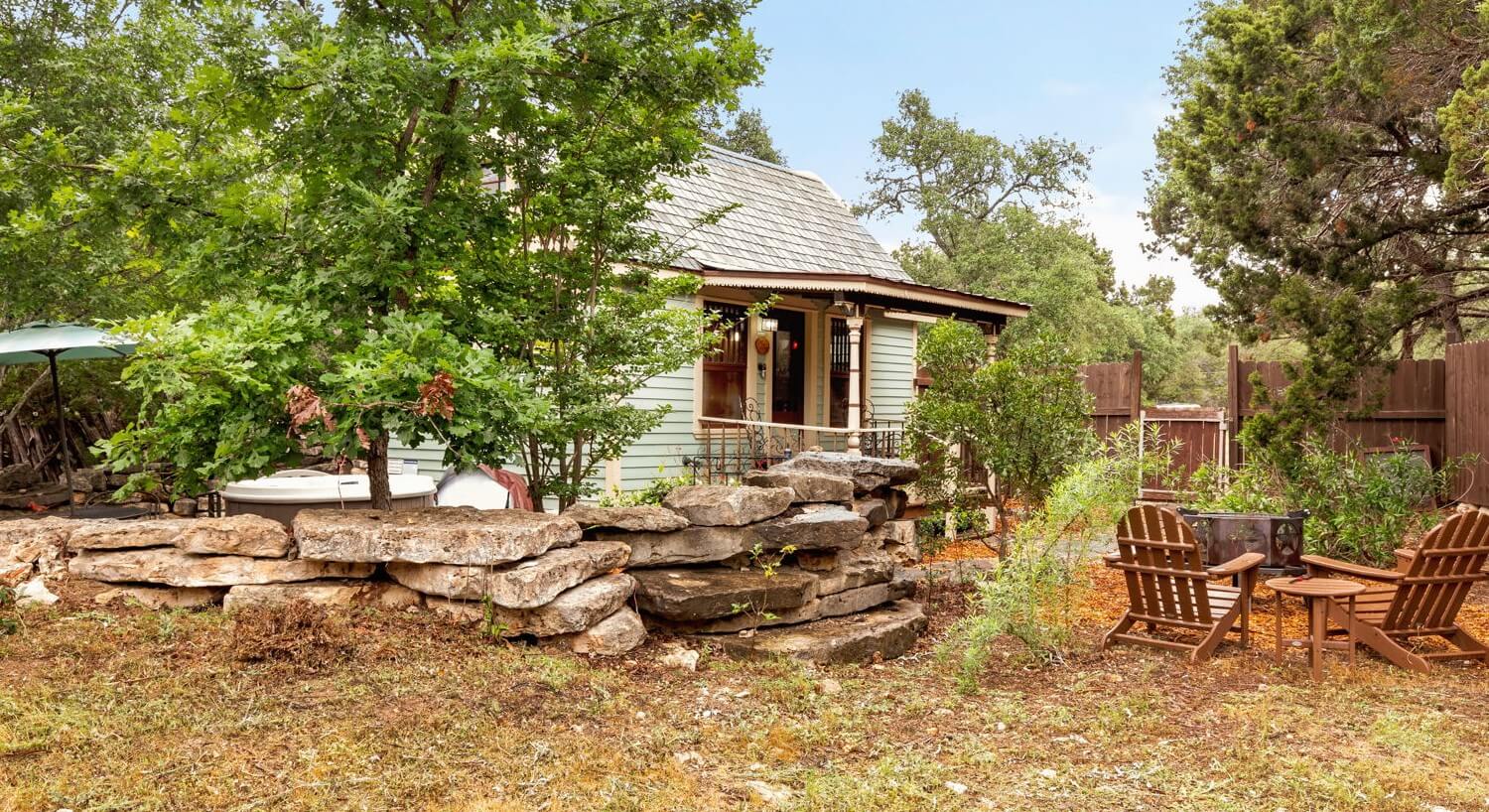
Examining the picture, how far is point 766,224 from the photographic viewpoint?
14148 mm

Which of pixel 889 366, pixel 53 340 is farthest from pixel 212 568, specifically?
pixel 889 366

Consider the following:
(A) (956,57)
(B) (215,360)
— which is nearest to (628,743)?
(B) (215,360)

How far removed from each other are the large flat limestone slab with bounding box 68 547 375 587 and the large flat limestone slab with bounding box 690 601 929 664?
1.82m

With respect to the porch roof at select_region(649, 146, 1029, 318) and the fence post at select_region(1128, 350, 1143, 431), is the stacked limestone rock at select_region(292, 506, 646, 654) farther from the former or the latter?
the fence post at select_region(1128, 350, 1143, 431)

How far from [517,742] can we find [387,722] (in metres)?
0.47

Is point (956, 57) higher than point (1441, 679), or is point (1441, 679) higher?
point (956, 57)

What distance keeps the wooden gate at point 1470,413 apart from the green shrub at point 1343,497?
736 mm

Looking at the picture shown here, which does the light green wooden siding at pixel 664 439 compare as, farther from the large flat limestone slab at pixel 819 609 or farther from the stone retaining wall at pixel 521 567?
the stone retaining wall at pixel 521 567

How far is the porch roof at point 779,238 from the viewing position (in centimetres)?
1035

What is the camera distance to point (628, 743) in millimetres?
3418

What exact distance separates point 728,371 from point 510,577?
25.4 ft

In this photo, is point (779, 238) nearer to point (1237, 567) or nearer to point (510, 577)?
point (1237, 567)

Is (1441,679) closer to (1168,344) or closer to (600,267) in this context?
(600,267)

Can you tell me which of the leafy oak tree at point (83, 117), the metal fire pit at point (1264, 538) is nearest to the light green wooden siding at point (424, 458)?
the leafy oak tree at point (83, 117)
